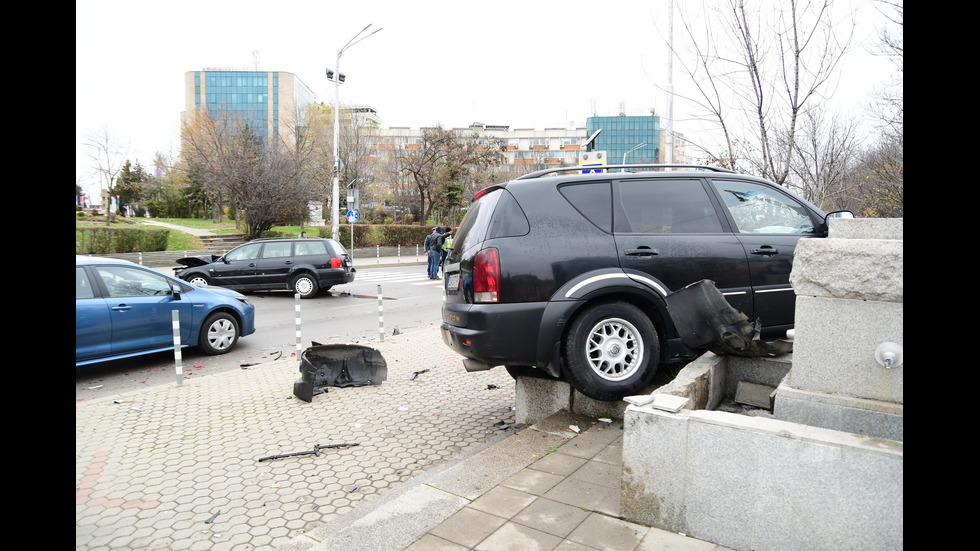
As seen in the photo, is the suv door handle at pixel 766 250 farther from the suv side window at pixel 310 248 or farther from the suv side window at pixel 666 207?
the suv side window at pixel 310 248

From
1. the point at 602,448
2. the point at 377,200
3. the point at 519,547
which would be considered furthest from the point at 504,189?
the point at 377,200

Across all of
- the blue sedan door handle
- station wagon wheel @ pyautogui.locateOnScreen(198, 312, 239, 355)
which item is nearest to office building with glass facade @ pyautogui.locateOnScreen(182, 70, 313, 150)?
station wagon wheel @ pyautogui.locateOnScreen(198, 312, 239, 355)

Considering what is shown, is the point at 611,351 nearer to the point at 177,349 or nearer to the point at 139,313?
the point at 177,349

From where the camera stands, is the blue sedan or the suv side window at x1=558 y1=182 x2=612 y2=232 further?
the blue sedan

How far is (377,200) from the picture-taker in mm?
62031

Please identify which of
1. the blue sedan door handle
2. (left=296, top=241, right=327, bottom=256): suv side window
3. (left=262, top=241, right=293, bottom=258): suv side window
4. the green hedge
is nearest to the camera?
the blue sedan door handle

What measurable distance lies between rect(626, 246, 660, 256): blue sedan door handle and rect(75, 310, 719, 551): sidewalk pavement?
1.42 metres

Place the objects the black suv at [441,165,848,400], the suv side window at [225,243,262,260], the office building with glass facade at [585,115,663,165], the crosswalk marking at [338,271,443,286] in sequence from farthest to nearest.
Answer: the office building with glass facade at [585,115,663,165] < the crosswalk marking at [338,271,443,286] < the suv side window at [225,243,262,260] < the black suv at [441,165,848,400]

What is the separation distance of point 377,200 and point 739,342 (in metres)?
59.7

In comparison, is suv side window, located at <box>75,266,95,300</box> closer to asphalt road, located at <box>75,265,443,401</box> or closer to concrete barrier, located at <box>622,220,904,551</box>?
asphalt road, located at <box>75,265,443,401</box>

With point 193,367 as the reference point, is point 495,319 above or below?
above

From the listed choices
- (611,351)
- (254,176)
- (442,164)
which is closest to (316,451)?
(611,351)

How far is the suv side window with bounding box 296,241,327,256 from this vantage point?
17500 mm
